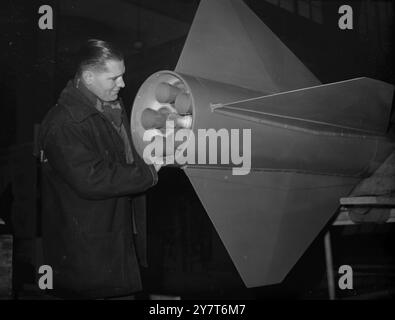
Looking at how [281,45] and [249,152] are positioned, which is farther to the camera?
[281,45]

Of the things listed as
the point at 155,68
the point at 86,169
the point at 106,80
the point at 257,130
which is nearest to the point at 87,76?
the point at 106,80

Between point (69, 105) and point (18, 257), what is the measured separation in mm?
918

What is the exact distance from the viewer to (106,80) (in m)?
1.09

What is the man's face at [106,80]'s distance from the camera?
42.5 inches

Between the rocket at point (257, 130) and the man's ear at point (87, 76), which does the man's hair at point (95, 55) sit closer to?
the man's ear at point (87, 76)

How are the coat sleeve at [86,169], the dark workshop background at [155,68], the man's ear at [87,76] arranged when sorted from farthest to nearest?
the dark workshop background at [155,68]
the man's ear at [87,76]
the coat sleeve at [86,169]

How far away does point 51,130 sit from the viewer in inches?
38.5

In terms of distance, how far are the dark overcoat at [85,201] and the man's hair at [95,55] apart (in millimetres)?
67

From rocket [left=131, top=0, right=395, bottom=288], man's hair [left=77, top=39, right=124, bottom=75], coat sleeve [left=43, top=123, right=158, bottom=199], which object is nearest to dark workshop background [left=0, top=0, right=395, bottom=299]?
rocket [left=131, top=0, right=395, bottom=288]

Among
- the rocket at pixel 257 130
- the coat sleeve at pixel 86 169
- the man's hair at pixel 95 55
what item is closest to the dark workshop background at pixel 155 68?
the rocket at pixel 257 130

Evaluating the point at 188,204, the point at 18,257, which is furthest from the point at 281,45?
the point at 188,204

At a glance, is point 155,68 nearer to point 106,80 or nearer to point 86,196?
point 106,80

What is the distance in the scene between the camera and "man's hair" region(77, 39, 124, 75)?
3.52 ft
